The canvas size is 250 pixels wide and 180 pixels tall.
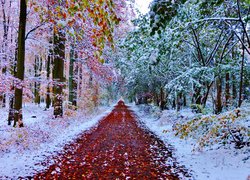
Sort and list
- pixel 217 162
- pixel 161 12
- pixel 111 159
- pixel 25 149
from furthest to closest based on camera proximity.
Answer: pixel 25 149
pixel 111 159
pixel 217 162
pixel 161 12

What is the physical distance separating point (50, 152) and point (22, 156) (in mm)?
1028

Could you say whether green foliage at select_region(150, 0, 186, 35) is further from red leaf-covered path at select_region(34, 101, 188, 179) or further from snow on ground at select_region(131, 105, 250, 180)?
snow on ground at select_region(131, 105, 250, 180)

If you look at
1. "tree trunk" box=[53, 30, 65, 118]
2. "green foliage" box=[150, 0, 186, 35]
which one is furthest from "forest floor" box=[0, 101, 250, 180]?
"green foliage" box=[150, 0, 186, 35]

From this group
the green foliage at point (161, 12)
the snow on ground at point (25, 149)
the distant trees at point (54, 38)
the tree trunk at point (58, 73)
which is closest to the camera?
the distant trees at point (54, 38)

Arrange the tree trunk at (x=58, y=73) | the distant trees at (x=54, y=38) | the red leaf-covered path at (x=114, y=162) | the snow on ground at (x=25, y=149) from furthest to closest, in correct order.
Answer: the tree trunk at (x=58, y=73) → the snow on ground at (x=25, y=149) → the red leaf-covered path at (x=114, y=162) → the distant trees at (x=54, y=38)

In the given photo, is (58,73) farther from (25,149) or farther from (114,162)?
(114,162)

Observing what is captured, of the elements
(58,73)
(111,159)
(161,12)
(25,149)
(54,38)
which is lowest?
(111,159)

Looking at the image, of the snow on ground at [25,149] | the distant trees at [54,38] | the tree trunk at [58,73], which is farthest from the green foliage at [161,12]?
the tree trunk at [58,73]

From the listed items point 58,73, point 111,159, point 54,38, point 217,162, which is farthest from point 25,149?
point 54,38

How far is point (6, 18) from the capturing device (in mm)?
14711

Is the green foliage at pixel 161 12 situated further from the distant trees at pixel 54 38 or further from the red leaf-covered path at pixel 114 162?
Answer: the red leaf-covered path at pixel 114 162

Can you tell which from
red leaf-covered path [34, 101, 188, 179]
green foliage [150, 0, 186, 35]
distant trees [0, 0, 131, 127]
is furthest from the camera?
red leaf-covered path [34, 101, 188, 179]

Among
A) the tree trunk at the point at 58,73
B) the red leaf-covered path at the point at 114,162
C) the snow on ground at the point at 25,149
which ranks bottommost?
the red leaf-covered path at the point at 114,162

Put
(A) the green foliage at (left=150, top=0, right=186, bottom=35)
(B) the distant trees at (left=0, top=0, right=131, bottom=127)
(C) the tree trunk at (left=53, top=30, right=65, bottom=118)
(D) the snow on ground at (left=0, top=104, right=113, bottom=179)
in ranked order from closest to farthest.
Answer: (B) the distant trees at (left=0, top=0, right=131, bottom=127) < (A) the green foliage at (left=150, top=0, right=186, bottom=35) < (D) the snow on ground at (left=0, top=104, right=113, bottom=179) < (C) the tree trunk at (left=53, top=30, right=65, bottom=118)
